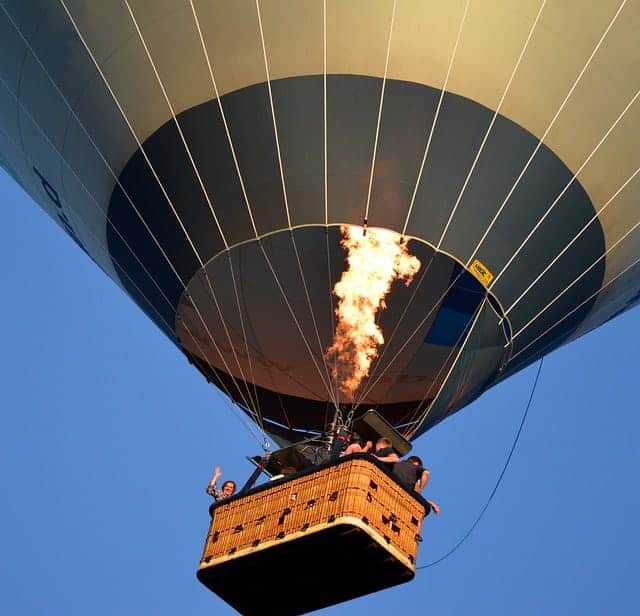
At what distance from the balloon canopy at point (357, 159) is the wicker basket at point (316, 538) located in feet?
5.22

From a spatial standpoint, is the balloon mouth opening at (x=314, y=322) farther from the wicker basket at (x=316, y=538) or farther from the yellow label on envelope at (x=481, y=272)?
the wicker basket at (x=316, y=538)

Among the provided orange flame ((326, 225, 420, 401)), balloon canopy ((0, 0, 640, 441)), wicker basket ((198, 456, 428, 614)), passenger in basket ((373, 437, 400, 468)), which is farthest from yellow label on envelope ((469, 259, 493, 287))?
wicker basket ((198, 456, 428, 614))

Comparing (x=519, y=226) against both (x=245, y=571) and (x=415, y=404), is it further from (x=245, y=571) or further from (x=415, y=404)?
(x=245, y=571)

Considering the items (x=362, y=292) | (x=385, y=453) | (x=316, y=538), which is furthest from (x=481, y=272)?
(x=316, y=538)

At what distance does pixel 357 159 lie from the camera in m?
10.2

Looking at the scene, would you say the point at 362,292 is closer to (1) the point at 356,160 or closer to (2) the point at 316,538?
(1) the point at 356,160

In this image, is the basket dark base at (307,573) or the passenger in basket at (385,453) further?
the passenger in basket at (385,453)

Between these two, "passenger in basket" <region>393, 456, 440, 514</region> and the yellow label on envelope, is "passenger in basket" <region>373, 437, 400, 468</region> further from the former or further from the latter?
the yellow label on envelope

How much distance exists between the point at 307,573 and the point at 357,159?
9.26ft

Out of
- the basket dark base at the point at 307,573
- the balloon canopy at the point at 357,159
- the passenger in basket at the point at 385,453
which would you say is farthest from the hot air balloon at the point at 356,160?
the basket dark base at the point at 307,573

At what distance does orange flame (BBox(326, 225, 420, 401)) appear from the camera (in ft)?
33.9

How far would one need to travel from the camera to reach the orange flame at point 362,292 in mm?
10344

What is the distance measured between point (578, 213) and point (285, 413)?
2.64 meters

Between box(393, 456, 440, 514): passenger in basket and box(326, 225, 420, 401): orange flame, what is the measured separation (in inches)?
48.4
